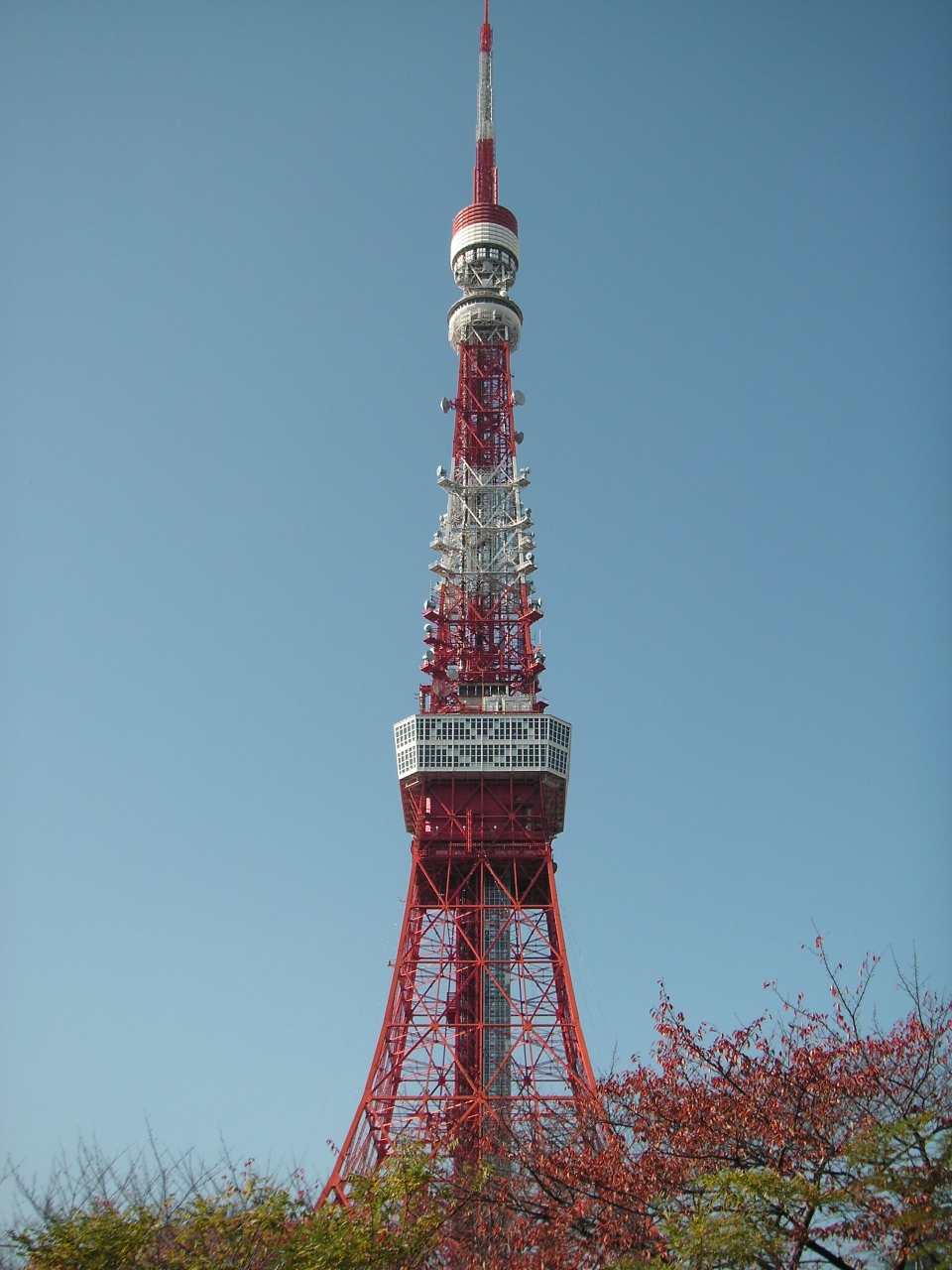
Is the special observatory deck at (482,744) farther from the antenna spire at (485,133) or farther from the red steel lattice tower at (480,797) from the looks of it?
the antenna spire at (485,133)

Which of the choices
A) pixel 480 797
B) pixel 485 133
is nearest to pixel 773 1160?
pixel 480 797

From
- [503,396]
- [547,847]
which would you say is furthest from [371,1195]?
[503,396]

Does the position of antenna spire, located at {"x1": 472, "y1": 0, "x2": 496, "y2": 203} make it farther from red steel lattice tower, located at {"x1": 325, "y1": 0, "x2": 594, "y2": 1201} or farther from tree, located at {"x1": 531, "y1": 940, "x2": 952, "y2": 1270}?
tree, located at {"x1": 531, "y1": 940, "x2": 952, "y2": 1270}

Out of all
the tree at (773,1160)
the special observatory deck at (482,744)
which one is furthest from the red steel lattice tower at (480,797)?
the tree at (773,1160)

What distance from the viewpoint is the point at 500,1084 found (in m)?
44.6

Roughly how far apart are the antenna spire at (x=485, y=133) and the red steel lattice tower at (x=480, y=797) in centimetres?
136

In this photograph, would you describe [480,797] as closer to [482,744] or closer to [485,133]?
[482,744]

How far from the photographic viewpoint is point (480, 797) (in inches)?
1948

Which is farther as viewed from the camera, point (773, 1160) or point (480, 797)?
point (480, 797)

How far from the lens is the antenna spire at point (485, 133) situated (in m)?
63.9

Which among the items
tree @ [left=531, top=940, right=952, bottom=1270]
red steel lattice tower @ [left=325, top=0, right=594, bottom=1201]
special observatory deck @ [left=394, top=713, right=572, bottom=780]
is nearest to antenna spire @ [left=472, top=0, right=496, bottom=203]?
red steel lattice tower @ [left=325, top=0, right=594, bottom=1201]

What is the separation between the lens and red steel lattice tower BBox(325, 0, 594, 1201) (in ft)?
143

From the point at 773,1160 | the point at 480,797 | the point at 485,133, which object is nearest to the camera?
the point at 773,1160

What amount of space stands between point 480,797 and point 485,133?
1507 inches
